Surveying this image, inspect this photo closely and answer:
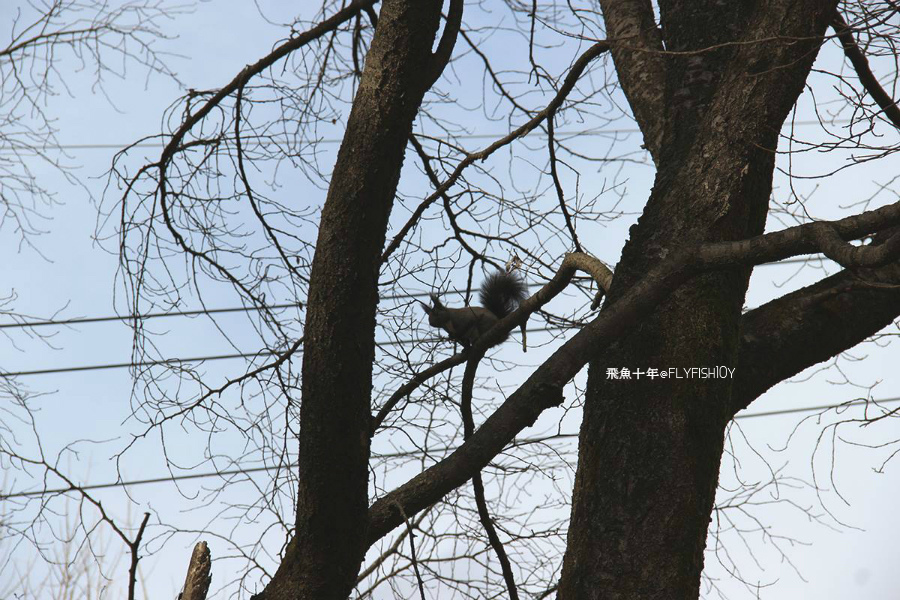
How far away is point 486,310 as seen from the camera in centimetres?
439

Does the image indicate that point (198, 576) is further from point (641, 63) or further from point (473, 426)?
point (641, 63)

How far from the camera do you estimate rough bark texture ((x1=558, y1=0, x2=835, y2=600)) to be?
6.25 feet

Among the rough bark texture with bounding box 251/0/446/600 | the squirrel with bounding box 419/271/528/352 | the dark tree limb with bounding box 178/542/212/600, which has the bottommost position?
the dark tree limb with bounding box 178/542/212/600

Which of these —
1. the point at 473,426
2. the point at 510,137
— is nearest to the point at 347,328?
the point at 473,426

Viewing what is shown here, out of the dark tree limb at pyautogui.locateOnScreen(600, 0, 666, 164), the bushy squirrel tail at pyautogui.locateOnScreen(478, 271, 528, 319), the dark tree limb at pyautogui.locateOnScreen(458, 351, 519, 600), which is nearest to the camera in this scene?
the dark tree limb at pyautogui.locateOnScreen(458, 351, 519, 600)

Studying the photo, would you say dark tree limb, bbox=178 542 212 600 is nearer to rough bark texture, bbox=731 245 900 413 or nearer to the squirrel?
rough bark texture, bbox=731 245 900 413

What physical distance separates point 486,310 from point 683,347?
236 cm

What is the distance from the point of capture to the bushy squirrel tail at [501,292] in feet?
14.1

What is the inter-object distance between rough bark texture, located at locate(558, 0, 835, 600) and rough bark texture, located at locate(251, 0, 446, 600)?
61 cm

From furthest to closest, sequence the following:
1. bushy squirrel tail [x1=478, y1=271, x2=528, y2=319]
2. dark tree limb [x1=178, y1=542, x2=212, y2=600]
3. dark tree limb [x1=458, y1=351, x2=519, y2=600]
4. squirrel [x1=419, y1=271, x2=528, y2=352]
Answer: bushy squirrel tail [x1=478, y1=271, x2=528, y2=319]
squirrel [x1=419, y1=271, x2=528, y2=352]
dark tree limb [x1=458, y1=351, x2=519, y2=600]
dark tree limb [x1=178, y1=542, x2=212, y2=600]

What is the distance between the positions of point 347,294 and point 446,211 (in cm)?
178

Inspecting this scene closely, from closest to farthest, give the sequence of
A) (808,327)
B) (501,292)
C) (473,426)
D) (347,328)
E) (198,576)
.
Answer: (347,328) → (198,576) → (808,327) → (473,426) → (501,292)

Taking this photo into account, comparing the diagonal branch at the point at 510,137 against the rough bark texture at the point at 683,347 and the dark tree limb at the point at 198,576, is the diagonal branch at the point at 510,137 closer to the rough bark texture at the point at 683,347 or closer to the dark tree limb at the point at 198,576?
the rough bark texture at the point at 683,347

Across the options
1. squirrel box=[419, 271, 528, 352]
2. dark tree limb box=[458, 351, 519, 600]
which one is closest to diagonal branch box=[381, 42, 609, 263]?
dark tree limb box=[458, 351, 519, 600]
